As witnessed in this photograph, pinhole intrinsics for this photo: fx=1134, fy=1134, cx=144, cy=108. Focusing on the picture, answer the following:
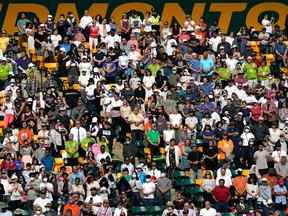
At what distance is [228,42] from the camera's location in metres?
37.5

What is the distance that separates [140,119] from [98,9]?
9.93 meters

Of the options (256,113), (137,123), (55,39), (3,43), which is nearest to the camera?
(137,123)

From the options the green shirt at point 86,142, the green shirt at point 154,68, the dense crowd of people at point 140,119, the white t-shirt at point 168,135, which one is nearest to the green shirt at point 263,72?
the dense crowd of people at point 140,119

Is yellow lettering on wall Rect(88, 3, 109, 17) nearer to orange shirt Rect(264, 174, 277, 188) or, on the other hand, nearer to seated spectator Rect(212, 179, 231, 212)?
orange shirt Rect(264, 174, 277, 188)

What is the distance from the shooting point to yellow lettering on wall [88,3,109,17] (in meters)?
41.4

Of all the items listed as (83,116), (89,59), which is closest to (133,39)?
(89,59)

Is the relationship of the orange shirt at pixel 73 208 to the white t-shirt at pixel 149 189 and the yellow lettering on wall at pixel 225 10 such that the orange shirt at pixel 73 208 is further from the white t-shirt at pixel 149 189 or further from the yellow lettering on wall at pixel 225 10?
the yellow lettering on wall at pixel 225 10

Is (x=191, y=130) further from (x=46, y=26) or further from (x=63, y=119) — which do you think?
(x=46, y=26)

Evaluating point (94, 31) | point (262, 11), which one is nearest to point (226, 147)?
point (94, 31)

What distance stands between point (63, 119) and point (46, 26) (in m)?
6.06

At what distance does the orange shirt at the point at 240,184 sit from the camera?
30906 millimetres

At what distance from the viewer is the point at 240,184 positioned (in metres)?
30.9

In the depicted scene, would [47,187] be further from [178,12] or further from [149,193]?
[178,12]

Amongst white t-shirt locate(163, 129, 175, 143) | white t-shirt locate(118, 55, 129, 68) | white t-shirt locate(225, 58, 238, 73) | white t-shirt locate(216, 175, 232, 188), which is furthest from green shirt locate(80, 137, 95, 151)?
white t-shirt locate(225, 58, 238, 73)
